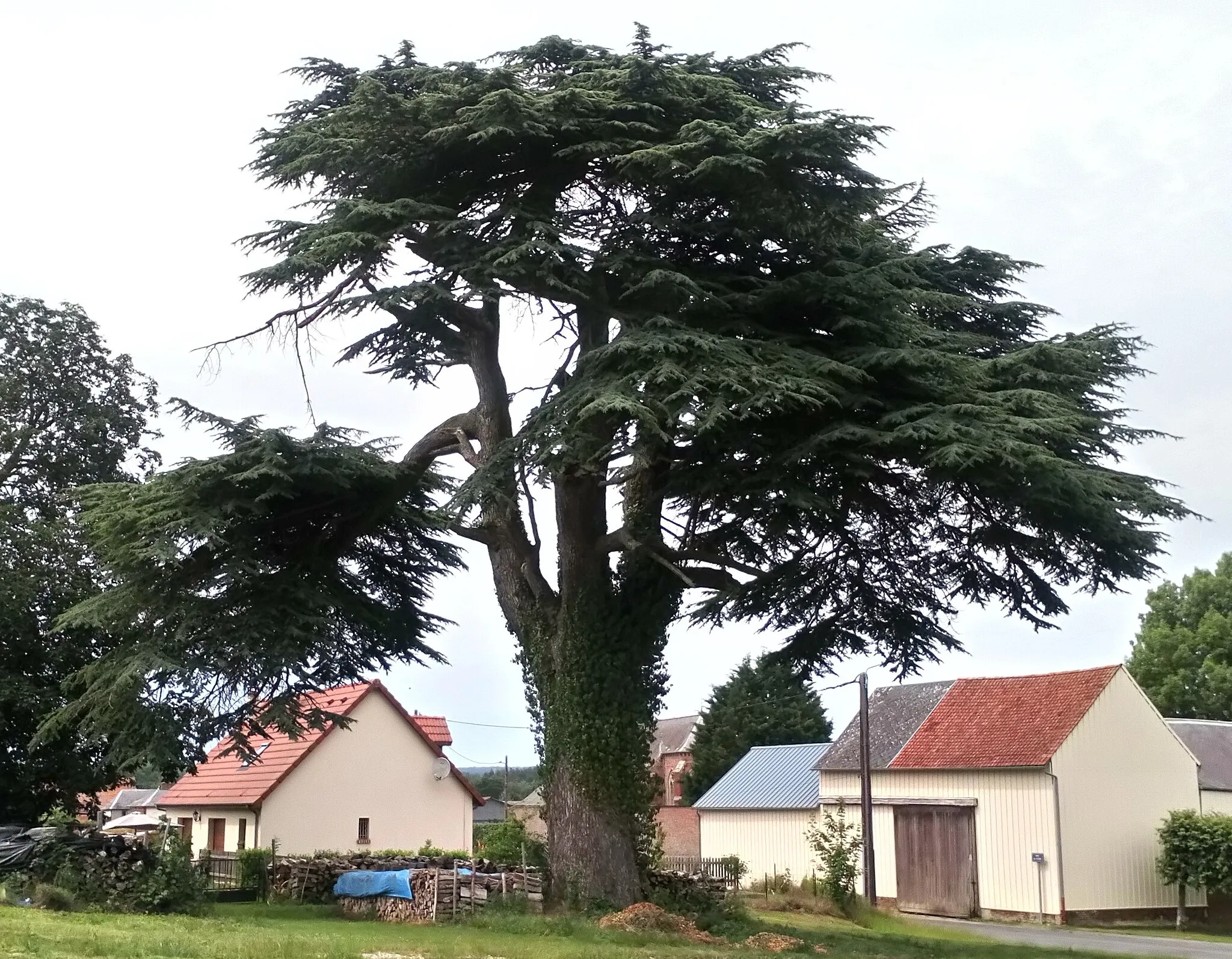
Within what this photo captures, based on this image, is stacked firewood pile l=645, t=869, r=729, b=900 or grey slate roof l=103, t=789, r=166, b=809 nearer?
stacked firewood pile l=645, t=869, r=729, b=900

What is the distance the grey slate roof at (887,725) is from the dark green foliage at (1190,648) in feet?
54.5

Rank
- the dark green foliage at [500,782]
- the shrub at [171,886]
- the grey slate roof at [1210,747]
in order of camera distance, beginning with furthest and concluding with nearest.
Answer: the dark green foliage at [500,782] < the grey slate roof at [1210,747] < the shrub at [171,886]

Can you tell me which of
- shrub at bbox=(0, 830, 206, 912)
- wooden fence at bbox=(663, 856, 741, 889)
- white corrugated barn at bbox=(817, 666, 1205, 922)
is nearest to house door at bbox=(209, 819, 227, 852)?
wooden fence at bbox=(663, 856, 741, 889)

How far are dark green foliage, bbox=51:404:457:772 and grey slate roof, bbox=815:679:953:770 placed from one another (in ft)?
71.8

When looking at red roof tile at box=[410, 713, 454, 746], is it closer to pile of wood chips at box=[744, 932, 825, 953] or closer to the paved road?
the paved road

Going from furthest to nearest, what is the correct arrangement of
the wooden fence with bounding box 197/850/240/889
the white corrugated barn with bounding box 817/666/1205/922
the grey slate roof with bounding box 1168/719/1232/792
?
the grey slate roof with bounding box 1168/719/1232/792
the white corrugated barn with bounding box 817/666/1205/922
the wooden fence with bounding box 197/850/240/889

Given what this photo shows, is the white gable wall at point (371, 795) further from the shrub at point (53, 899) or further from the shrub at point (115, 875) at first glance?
the shrub at point (53, 899)

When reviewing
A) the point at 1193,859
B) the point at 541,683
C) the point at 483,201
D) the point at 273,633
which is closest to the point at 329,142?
the point at 483,201

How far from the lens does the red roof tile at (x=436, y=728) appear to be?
140ft

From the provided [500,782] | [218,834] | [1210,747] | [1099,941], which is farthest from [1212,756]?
[500,782]

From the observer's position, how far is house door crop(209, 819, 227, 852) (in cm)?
3828

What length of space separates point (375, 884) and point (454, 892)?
2548 mm

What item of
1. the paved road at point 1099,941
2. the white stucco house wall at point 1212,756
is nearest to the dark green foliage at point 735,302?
the paved road at point 1099,941

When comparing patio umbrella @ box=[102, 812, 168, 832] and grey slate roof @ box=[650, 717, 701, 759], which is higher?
grey slate roof @ box=[650, 717, 701, 759]
